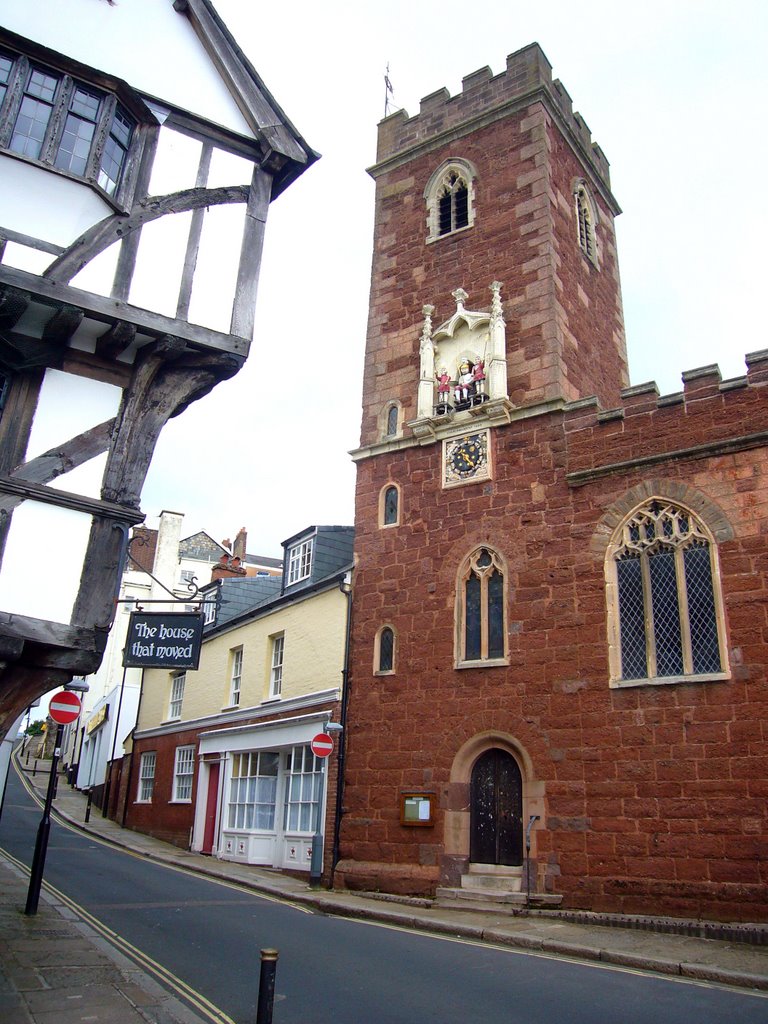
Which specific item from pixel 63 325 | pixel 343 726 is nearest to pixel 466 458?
pixel 343 726

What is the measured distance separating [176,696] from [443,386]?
13.8 m

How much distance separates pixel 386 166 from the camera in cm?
2078

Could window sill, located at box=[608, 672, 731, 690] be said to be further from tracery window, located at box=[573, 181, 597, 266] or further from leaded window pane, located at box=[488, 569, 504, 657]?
tracery window, located at box=[573, 181, 597, 266]

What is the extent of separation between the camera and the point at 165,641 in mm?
11844

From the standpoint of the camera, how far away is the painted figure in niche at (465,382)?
1694cm

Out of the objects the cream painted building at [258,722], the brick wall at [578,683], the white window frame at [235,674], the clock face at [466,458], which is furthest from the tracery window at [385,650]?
the white window frame at [235,674]

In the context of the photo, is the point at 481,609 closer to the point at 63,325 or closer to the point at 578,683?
the point at 578,683

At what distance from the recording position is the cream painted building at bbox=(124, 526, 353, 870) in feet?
57.4

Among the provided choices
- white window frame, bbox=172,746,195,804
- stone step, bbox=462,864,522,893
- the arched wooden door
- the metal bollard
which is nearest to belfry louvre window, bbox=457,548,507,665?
the arched wooden door

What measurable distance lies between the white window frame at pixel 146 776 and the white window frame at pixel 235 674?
5304 mm

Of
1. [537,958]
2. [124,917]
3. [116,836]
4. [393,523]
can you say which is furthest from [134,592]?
[537,958]

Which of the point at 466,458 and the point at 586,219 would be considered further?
the point at 586,219

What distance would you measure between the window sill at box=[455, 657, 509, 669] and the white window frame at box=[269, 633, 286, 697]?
6183 millimetres

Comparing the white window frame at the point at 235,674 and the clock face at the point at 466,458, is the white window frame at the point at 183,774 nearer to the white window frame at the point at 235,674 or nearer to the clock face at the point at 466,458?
the white window frame at the point at 235,674
